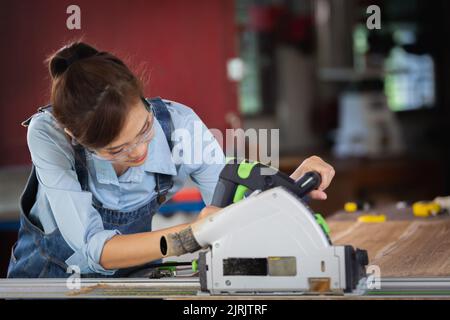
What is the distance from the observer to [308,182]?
1637 millimetres

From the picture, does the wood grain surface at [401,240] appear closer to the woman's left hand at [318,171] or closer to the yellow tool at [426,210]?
the yellow tool at [426,210]

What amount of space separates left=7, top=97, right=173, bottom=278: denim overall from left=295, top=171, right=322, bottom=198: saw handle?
301mm

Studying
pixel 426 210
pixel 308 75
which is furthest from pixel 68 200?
pixel 308 75

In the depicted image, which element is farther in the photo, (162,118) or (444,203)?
(444,203)

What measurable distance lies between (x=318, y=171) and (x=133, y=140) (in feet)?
1.17

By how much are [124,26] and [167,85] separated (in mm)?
194

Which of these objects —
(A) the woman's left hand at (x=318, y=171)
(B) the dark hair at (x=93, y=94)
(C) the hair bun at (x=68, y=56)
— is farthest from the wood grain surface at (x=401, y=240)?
(C) the hair bun at (x=68, y=56)

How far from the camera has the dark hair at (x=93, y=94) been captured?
5.47 ft

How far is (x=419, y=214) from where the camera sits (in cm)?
266

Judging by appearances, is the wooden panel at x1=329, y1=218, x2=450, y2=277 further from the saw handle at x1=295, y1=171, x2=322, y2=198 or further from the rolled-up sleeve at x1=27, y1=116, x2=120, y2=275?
the rolled-up sleeve at x1=27, y1=116, x2=120, y2=275

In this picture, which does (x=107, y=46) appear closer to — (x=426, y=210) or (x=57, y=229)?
(x=57, y=229)

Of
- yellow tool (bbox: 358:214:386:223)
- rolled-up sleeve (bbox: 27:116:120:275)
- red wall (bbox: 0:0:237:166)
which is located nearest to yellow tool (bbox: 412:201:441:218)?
yellow tool (bbox: 358:214:386:223)
